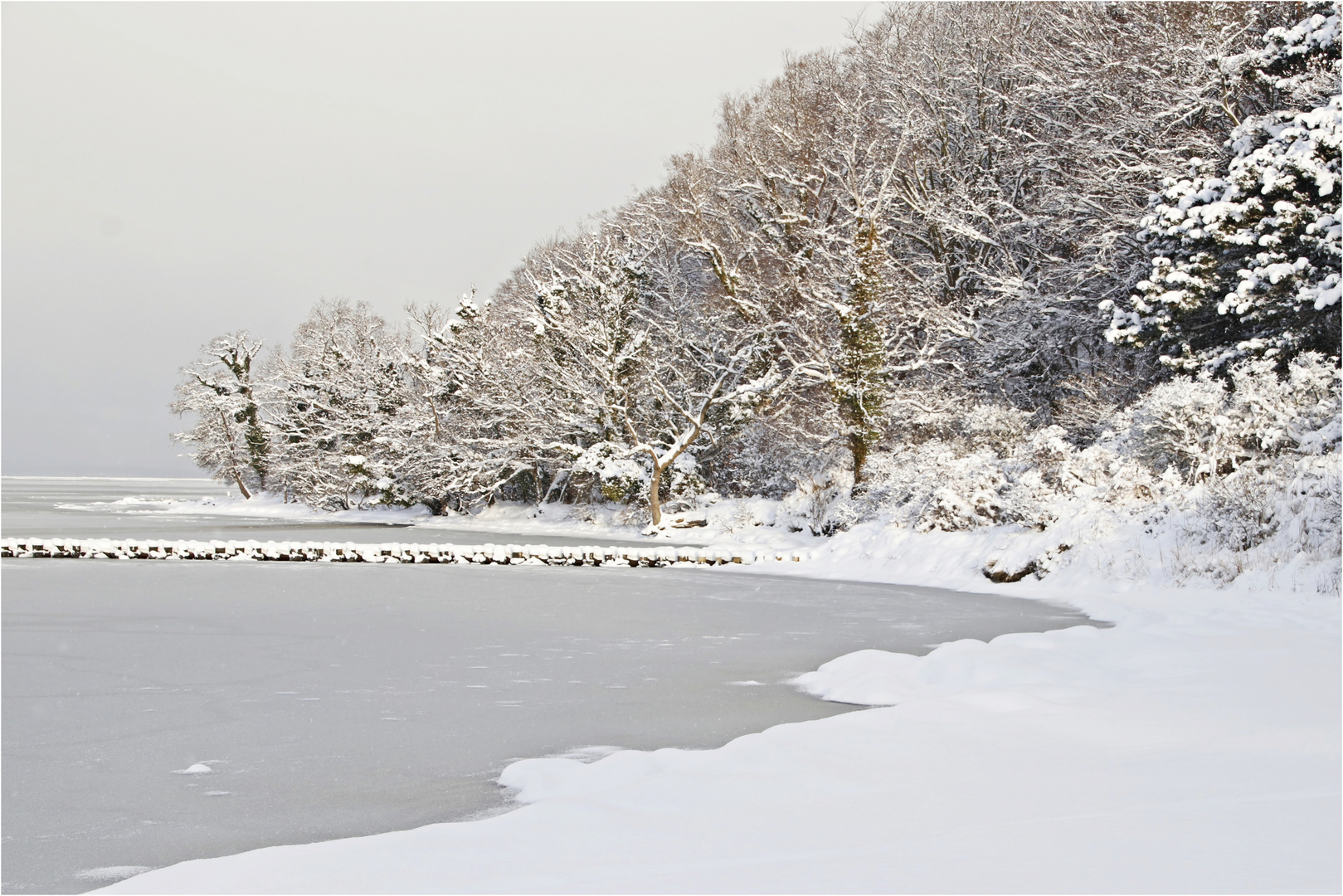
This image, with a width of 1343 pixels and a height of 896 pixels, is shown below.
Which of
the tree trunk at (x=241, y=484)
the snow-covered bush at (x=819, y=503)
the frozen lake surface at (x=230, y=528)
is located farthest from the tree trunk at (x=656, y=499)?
the tree trunk at (x=241, y=484)

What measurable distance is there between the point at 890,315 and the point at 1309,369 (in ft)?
40.9

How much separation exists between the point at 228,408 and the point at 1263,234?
151 ft

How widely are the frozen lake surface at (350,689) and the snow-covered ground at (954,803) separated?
63cm

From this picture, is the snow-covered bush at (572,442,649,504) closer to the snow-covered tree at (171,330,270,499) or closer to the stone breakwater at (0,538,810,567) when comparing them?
the stone breakwater at (0,538,810,567)

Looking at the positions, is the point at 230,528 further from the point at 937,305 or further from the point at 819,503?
the point at 937,305

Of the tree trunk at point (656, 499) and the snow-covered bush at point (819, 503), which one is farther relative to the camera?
the tree trunk at point (656, 499)

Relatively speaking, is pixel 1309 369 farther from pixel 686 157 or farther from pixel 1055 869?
pixel 686 157

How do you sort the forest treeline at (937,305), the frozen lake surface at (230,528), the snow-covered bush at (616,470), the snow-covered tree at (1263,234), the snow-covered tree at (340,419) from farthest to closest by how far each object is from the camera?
the snow-covered tree at (340,419) → the snow-covered bush at (616,470) → the frozen lake surface at (230,528) → the forest treeline at (937,305) → the snow-covered tree at (1263,234)

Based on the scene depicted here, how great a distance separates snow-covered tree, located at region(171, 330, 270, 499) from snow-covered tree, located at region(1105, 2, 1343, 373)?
138 ft

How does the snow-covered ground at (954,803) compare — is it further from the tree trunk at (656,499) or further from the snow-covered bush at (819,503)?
the tree trunk at (656,499)

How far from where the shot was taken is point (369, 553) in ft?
68.1

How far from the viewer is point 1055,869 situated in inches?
125

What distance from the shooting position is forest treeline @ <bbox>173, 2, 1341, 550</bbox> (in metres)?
17.0

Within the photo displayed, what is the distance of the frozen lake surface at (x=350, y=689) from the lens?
480 centimetres
